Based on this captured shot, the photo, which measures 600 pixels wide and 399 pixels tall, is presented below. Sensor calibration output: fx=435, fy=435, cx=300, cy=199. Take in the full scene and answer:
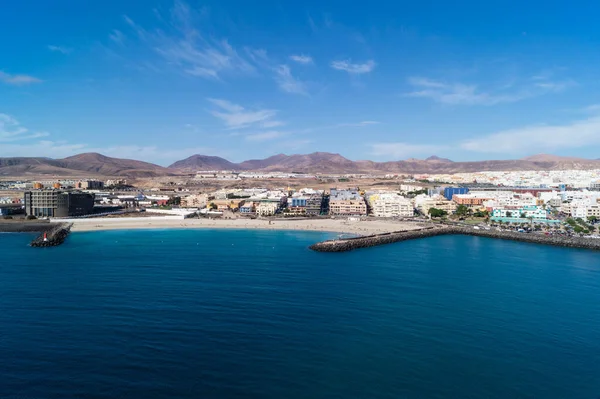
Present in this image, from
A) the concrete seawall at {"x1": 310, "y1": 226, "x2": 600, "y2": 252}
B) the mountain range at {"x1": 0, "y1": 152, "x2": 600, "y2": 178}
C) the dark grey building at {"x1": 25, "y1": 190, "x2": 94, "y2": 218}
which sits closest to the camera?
the concrete seawall at {"x1": 310, "y1": 226, "x2": 600, "y2": 252}

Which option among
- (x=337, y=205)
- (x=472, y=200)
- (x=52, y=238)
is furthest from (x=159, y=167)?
(x=52, y=238)

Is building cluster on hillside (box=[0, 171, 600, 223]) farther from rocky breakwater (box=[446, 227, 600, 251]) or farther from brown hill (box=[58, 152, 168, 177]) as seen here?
brown hill (box=[58, 152, 168, 177])

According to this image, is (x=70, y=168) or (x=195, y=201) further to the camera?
(x=70, y=168)

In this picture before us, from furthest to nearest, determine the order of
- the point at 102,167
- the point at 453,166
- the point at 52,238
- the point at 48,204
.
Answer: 1. the point at 453,166
2. the point at 102,167
3. the point at 48,204
4. the point at 52,238

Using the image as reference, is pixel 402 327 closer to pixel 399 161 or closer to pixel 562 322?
pixel 562 322

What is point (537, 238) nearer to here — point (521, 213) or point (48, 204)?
point (521, 213)

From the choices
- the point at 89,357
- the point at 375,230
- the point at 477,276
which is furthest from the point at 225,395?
the point at 375,230

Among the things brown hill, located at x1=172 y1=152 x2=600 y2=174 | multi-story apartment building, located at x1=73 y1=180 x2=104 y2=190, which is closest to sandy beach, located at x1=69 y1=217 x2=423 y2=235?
multi-story apartment building, located at x1=73 y1=180 x2=104 y2=190
